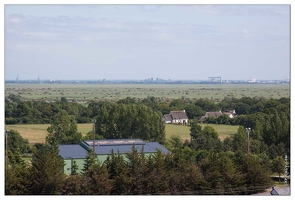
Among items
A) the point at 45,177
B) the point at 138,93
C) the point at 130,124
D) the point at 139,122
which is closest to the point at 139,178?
the point at 45,177

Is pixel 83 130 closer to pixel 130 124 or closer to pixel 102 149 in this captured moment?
pixel 130 124

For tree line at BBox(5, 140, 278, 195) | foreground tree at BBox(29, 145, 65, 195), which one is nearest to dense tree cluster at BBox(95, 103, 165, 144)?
tree line at BBox(5, 140, 278, 195)

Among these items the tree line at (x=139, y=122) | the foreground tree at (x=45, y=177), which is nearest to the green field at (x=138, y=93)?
the tree line at (x=139, y=122)

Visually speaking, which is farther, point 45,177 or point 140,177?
point 140,177

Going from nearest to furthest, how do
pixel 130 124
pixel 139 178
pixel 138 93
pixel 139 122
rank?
pixel 139 178 < pixel 139 122 < pixel 130 124 < pixel 138 93

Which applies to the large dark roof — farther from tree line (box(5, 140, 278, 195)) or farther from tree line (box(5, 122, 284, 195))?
tree line (box(5, 140, 278, 195))

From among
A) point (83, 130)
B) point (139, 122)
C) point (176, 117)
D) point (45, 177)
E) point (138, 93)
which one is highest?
point (139, 122)

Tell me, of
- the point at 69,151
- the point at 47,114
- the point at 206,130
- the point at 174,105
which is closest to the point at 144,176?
the point at 69,151
